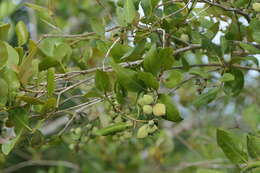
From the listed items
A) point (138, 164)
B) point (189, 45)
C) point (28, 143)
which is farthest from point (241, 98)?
point (28, 143)

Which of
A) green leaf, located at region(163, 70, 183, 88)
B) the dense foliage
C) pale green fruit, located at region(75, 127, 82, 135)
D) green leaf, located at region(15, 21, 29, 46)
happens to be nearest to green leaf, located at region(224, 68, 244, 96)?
the dense foliage

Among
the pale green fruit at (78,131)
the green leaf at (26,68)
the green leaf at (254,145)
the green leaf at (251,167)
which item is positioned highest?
the green leaf at (26,68)

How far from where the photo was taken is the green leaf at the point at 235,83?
35.5 inches

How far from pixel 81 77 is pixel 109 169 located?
6.31 feet

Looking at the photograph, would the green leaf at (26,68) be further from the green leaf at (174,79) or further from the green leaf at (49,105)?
the green leaf at (174,79)

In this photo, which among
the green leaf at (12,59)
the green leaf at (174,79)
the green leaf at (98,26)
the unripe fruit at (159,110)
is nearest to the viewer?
the unripe fruit at (159,110)

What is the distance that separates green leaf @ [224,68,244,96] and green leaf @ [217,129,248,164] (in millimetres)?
207

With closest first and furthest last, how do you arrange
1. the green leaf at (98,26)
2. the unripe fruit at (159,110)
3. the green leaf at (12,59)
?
the unripe fruit at (159,110)
the green leaf at (12,59)
the green leaf at (98,26)

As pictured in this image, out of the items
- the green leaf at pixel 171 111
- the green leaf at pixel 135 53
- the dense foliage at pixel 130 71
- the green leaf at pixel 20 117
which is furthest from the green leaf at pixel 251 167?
the green leaf at pixel 20 117

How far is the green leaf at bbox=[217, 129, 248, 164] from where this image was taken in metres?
0.72

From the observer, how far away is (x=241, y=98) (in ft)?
7.30

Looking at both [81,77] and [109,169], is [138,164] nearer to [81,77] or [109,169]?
[109,169]

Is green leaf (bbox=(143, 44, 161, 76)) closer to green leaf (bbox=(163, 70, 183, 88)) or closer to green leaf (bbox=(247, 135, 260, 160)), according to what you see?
green leaf (bbox=(247, 135, 260, 160))

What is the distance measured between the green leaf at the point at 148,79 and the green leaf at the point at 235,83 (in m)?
0.30
